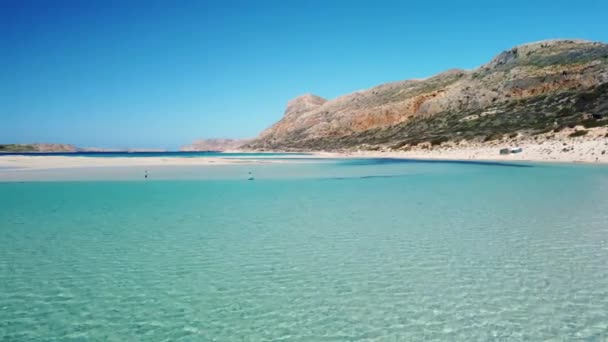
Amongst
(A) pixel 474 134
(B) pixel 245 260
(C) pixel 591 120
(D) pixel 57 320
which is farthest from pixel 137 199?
(A) pixel 474 134

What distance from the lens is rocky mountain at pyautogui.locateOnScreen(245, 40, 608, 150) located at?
96.9 meters

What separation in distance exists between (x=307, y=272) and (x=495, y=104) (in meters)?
127

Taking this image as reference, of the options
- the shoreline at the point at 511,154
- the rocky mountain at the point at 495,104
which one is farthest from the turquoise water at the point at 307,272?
the rocky mountain at the point at 495,104

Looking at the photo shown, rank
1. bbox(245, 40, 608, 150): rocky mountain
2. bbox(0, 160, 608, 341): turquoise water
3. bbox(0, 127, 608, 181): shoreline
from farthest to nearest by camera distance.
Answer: bbox(245, 40, 608, 150): rocky mountain, bbox(0, 127, 608, 181): shoreline, bbox(0, 160, 608, 341): turquoise water

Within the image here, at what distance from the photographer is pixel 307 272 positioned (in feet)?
37.1

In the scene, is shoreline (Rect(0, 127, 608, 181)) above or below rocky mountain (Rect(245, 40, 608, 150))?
below

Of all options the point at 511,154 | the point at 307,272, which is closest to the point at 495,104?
the point at 511,154

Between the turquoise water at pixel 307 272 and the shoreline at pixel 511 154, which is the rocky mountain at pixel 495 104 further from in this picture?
the turquoise water at pixel 307 272

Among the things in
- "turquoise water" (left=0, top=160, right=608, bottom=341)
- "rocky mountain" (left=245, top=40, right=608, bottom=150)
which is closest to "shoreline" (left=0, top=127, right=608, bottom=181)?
"rocky mountain" (left=245, top=40, right=608, bottom=150)

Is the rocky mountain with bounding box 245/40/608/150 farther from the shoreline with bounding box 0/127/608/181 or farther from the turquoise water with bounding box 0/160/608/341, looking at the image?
the turquoise water with bounding box 0/160/608/341

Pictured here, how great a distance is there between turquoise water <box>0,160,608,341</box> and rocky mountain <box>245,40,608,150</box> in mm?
70990

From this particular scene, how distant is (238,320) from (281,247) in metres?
5.84

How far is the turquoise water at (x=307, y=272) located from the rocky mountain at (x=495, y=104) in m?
71.0

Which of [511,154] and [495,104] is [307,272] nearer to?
[511,154]
